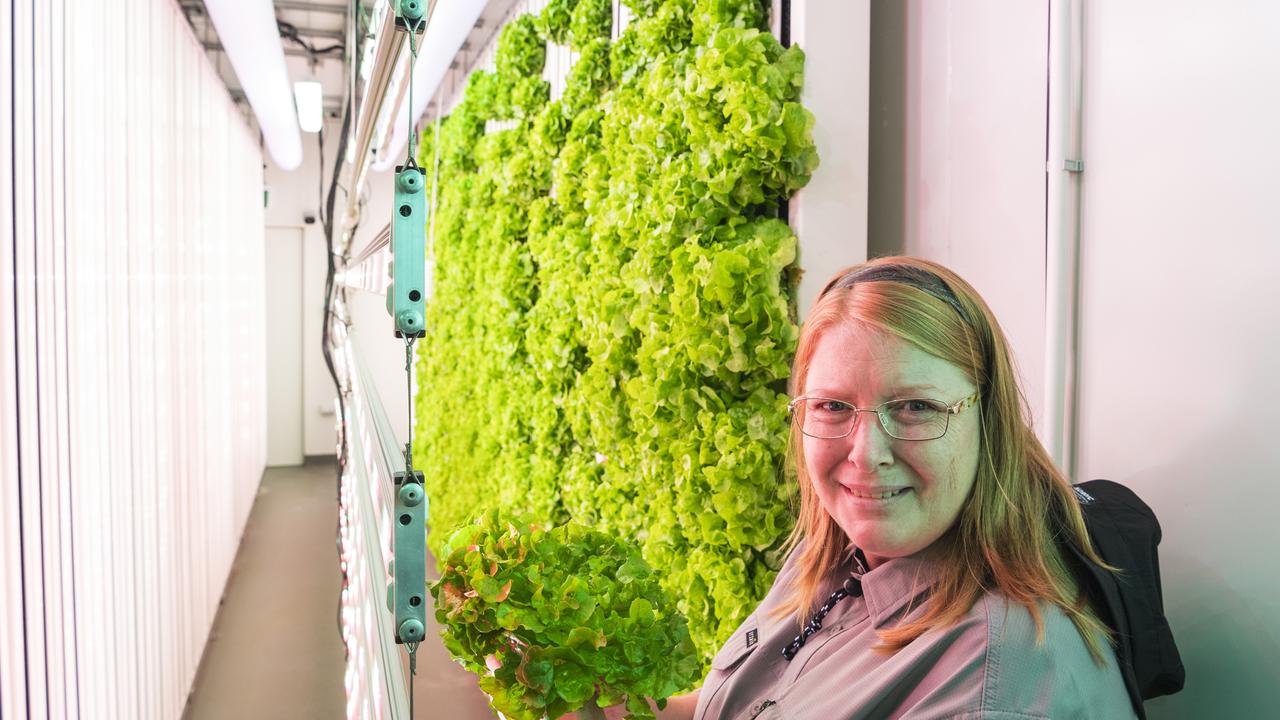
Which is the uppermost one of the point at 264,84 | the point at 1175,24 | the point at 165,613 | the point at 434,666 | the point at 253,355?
the point at 264,84

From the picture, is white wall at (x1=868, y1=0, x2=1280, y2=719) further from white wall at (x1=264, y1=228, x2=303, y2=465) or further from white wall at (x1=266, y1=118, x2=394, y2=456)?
white wall at (x1=264, y1=228, x2=303, y2=465)

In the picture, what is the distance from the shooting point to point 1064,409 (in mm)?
1619

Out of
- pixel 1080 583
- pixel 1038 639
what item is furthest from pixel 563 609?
pixel 1080 583

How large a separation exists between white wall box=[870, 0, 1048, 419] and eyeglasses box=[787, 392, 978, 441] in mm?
615

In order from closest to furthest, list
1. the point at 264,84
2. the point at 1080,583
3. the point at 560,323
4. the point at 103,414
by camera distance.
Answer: the point at 1080,583 → the point at 103,414 → the point at 560,323 → the point at 264,84

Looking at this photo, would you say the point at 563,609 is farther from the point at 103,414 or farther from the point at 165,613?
the point at 165,613

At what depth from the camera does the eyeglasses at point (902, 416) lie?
116cm

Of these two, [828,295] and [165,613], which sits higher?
[828,295]

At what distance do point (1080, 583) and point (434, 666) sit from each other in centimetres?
490

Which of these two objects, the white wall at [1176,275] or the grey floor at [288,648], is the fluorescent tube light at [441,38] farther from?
the grey floor at [288,648]

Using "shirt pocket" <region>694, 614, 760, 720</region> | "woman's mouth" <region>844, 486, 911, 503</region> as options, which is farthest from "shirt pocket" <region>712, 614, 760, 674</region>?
"woman's mouth" <region>844, 486, 911, 503</region>

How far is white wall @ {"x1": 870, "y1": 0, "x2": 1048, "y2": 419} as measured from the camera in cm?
170

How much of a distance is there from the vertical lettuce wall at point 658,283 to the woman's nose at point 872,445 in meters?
0.48

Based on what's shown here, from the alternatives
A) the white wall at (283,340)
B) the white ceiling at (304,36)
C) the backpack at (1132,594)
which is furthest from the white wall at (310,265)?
the backpack at (1132,594)
